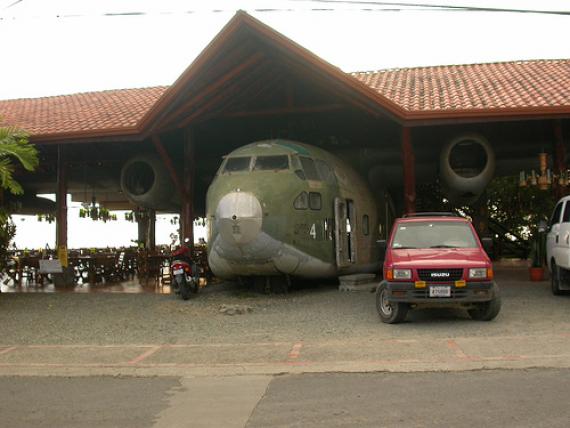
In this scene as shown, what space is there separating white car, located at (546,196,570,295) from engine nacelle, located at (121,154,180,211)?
1151 centimetres

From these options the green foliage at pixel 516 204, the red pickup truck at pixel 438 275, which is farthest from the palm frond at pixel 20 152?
the green foliage at pixel 516 204

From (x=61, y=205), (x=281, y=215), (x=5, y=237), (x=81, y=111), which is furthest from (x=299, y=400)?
(x=81, y=111)

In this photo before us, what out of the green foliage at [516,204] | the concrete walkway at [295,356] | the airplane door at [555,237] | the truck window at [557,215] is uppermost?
the green foliage at [516,204]

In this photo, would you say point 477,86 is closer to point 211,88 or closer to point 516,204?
point 211,88

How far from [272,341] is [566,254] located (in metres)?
7.03

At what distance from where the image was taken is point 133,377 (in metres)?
7.63

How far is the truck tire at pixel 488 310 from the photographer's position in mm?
10680

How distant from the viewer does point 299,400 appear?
6.18 m

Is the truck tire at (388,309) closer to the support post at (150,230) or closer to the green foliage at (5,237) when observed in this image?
the green foliage at (5,237)

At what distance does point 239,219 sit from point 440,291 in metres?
4.86

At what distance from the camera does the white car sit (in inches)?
519

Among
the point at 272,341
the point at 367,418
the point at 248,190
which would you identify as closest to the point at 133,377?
the point at 272,341

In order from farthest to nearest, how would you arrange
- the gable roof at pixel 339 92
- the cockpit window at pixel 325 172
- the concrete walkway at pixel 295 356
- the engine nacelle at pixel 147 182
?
1. the engine nacelle at pixel 147 182
2. the gable roof at pixel 339 92
3. the cockpit window at pixel 325 172
4. the concrete walkway at pixel 295 356

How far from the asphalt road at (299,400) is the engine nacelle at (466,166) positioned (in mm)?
10275
